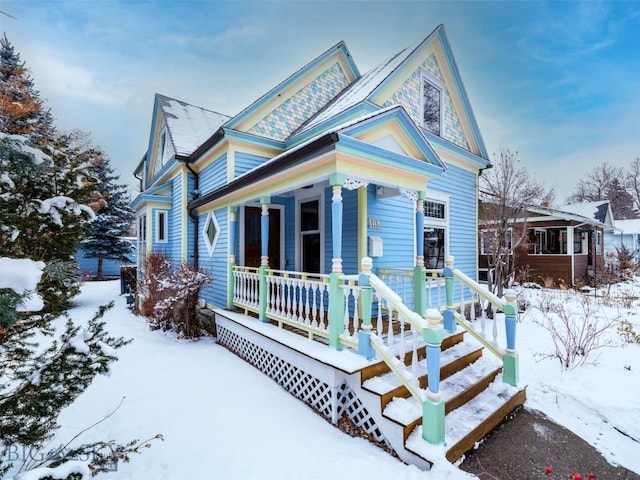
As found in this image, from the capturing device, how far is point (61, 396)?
205 cm

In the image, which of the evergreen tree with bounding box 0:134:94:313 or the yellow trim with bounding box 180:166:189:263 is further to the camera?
the yellow trim with bounding box 180:166:189:263

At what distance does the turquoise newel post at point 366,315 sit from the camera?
3.52 m

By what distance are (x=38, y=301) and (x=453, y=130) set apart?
942 centimetres

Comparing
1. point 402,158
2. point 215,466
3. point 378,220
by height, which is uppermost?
point 402,158

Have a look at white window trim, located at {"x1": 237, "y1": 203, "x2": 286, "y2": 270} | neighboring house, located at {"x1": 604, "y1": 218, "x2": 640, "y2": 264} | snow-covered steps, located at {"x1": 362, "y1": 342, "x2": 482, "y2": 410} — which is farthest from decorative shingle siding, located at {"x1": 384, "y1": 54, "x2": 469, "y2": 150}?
neighboring house, located at {"x1": 604, "y1": 218, "x2": 640, "y2": 264}

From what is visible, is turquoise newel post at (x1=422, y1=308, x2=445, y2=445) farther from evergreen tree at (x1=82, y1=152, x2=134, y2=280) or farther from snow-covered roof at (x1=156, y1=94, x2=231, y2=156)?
evergreen tree at (x1=82, y1=152, x2=134, y2=280)

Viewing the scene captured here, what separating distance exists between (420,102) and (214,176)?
5635mm

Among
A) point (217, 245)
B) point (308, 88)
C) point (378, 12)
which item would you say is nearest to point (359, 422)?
point (217, 245)

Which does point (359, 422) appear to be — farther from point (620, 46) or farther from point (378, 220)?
point (620, 46)

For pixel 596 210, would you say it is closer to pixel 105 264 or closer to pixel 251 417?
pixel 251 417

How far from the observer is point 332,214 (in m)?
4.17

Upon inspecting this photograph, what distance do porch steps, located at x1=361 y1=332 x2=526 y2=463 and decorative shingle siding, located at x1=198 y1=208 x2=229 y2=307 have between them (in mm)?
4516

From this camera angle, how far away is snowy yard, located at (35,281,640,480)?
8.97ft

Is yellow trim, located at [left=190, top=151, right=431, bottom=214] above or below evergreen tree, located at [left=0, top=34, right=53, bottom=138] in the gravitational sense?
below
